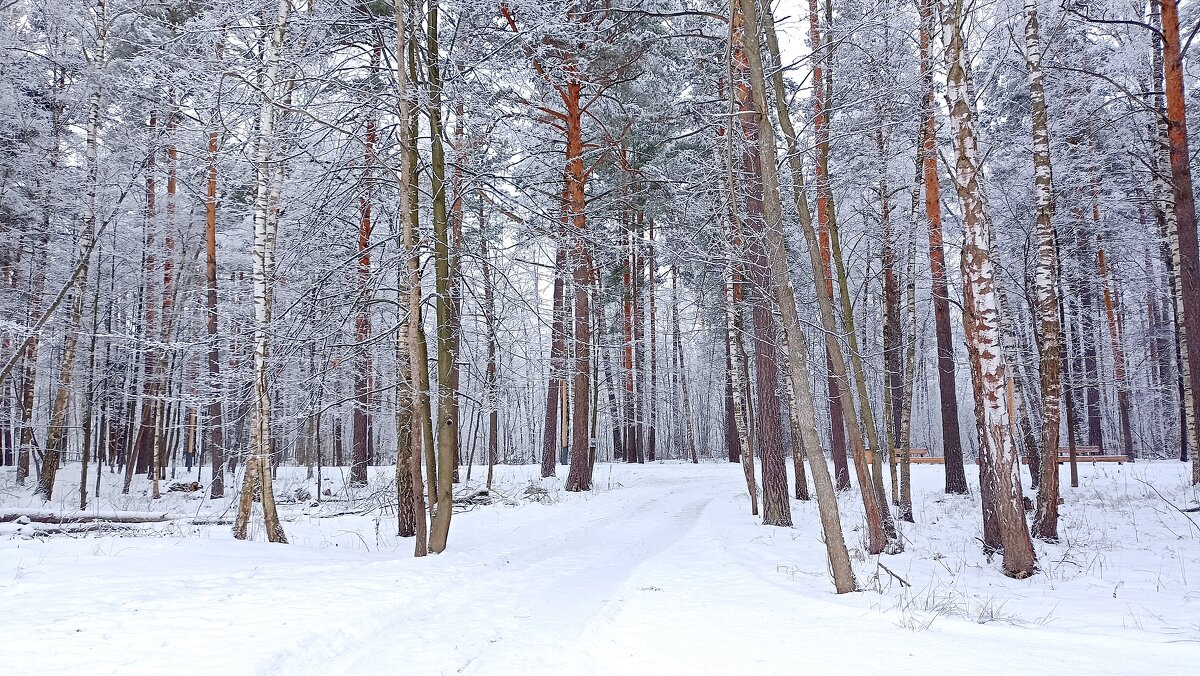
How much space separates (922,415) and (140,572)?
5533 cm

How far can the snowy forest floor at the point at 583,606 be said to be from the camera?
3.29 m

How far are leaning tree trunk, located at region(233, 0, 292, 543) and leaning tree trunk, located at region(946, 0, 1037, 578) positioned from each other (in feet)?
27.7

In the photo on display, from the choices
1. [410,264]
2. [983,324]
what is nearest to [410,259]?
[410,264]

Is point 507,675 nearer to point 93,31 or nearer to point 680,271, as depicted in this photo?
point 93,31

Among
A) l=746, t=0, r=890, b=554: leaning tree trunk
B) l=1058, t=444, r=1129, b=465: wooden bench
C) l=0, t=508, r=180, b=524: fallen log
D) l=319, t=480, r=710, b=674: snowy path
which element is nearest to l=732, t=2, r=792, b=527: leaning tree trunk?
l=319, t=480, r=710, b=674: snowy path

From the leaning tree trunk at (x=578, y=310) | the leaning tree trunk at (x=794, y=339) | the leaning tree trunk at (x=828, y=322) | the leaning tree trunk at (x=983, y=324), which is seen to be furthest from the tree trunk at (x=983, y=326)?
the leaning tree trunk at (x=578, y=310)

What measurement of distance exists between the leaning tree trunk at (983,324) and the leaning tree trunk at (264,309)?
27.7 feet

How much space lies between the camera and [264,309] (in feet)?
26.7

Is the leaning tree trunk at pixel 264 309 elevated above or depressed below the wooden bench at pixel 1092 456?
above

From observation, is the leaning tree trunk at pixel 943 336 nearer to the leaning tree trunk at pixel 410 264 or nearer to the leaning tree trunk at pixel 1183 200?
the leaning tree trunk at pixel 1183 200

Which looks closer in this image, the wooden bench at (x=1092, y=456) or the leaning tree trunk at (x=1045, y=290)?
the leaning tree trunk at (x=1045, y=290)

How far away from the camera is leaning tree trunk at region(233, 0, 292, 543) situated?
795 centimetres

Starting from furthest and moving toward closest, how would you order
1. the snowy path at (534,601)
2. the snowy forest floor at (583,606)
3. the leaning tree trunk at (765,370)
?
the leaning tree trunk at (765,370)
the snowy path at (534,601)
the snowy forest floor at (583,606)

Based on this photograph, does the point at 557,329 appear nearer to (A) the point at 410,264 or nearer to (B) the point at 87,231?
(A) the point at 410,264
